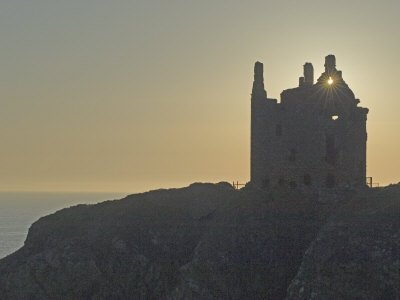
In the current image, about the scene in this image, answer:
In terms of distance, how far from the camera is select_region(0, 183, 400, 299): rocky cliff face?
43.3 m

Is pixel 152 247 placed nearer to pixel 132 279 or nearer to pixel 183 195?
pixel 132 279

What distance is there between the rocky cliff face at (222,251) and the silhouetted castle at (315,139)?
8.94 ft

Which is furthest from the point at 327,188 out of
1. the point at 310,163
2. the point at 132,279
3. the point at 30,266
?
the point at 30,266

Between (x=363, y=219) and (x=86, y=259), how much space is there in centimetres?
2489

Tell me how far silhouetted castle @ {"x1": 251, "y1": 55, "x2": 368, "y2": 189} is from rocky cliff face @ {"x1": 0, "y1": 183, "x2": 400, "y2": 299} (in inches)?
107

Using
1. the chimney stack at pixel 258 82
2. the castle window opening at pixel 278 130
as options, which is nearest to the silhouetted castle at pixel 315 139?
the castle window opening at pixel 278 130

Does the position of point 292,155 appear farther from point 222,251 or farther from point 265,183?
point 222,251

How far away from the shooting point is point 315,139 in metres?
61.0

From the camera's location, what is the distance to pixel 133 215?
6234 centimetres

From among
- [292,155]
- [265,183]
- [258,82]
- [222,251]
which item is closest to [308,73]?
[258,82]

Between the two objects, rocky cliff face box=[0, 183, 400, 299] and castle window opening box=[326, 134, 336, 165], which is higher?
castle window opening box=[326, 134, 336, 165]

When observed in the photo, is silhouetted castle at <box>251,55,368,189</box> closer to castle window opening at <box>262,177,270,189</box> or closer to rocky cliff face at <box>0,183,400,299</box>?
castle window opening at <box>262,177,270,189</box>

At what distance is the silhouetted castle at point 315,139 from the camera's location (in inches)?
2405

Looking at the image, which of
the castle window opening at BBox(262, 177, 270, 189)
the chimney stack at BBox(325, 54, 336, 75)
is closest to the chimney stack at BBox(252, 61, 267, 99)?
the chimney stack at BBox(325, 54, 336, 75)
